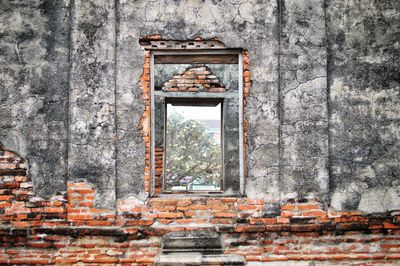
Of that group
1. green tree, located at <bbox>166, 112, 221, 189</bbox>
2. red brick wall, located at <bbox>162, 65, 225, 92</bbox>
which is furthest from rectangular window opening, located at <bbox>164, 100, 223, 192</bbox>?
red brick wall, located at <bbox>162, 65, 225, 92</bbox>

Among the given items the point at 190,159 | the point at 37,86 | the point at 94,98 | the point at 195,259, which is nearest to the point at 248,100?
the point at 94,98

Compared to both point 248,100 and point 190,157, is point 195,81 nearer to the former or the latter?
point 248,100

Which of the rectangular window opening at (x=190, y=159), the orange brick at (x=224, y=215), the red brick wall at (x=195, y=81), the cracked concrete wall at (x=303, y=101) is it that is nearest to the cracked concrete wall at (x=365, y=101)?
the cracked concrete wall at (x=303, y=101)

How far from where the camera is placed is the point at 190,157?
17375 mm

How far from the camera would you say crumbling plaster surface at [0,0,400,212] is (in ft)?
13.3

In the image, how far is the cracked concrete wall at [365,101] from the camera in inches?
162

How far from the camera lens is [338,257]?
4016mm

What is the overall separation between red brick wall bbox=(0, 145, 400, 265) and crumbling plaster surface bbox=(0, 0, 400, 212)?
16 cm

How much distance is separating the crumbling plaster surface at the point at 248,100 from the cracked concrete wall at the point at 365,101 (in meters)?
0.01

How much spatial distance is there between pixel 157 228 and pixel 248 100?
1.69 metres

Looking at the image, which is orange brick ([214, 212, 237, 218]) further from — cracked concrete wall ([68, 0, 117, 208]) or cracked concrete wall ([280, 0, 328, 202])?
cracked concrete wall ([68, 0, 117, 208])

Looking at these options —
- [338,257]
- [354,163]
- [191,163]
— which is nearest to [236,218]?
[338,257]

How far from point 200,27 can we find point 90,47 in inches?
47.5

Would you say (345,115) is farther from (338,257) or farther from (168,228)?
(168,228)
